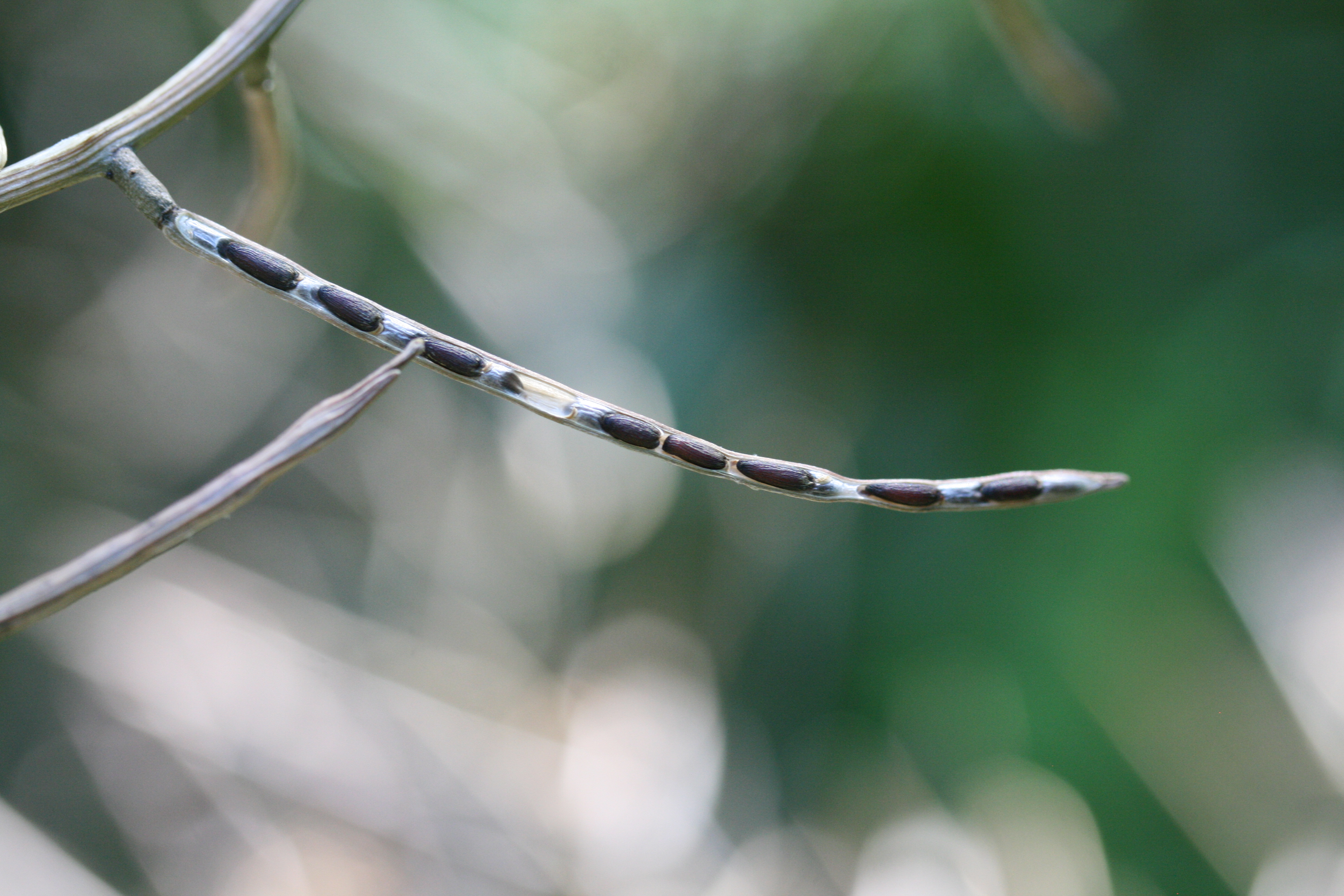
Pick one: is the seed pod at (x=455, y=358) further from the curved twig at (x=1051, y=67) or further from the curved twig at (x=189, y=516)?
the curved twig at (x=1051, y=67)

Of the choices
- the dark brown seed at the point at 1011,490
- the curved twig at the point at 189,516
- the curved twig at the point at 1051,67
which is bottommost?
the curved twig at the point at 189,516

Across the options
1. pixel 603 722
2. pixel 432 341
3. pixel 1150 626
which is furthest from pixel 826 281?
pixel 432 341

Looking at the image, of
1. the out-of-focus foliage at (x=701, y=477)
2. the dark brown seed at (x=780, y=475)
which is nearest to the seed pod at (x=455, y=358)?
the dark brown seed at (x=780, y=475)

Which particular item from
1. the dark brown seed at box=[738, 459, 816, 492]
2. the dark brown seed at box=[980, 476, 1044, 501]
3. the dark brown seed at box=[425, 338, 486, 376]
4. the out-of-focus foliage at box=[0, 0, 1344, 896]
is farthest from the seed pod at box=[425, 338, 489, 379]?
the out-of-focus foliage at box=[0, 0, 1344, 896]

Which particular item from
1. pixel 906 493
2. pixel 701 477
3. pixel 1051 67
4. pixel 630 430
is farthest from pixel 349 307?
pixel 701 477

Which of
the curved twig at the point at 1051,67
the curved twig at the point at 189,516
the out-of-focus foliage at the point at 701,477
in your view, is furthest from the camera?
the out-of-focus foliage at the point at 701,477

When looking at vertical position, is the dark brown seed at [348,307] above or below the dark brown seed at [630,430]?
above

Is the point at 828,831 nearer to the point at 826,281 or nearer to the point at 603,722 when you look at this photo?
the point at 603,722

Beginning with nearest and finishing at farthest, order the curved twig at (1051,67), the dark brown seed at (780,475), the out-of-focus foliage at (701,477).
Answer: the dark brown seed at (780,475)
the curved twig at (1051,67)
the out-of-focus foliage at (701,477)
